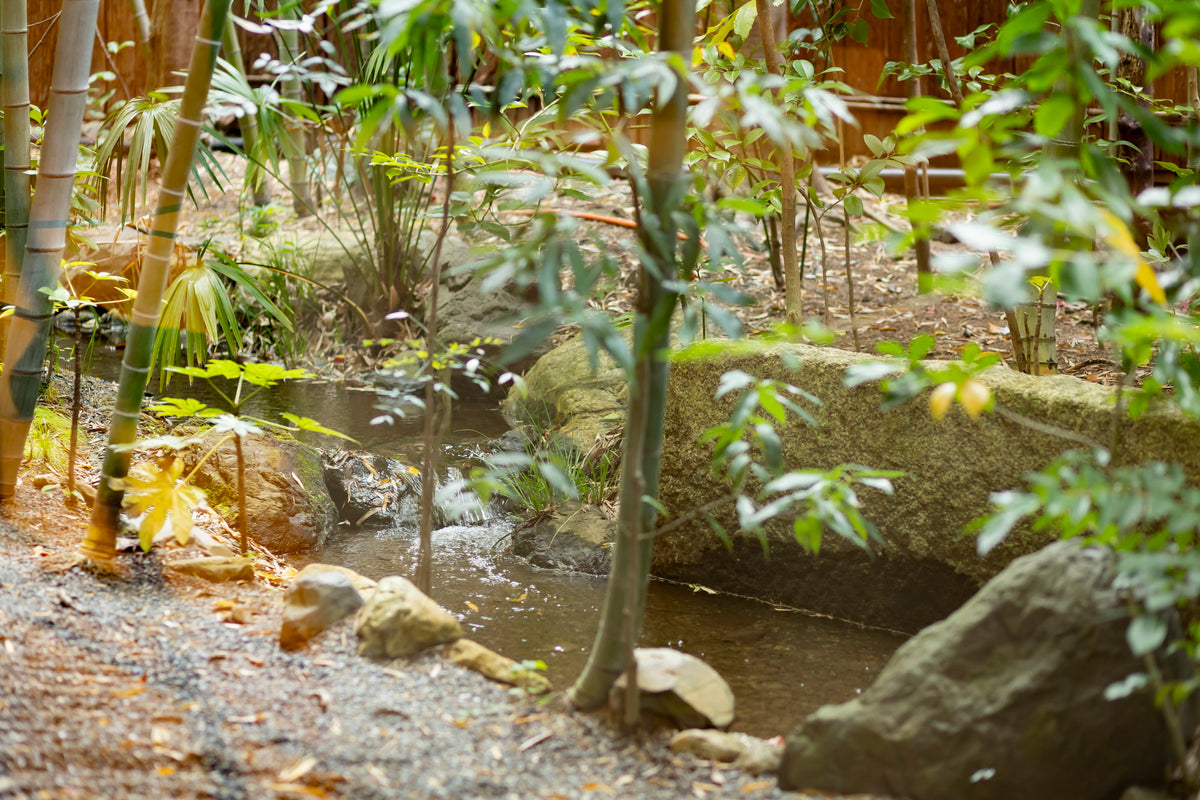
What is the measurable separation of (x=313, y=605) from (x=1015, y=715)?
1426 mm

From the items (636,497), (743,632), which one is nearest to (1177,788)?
(636,497)

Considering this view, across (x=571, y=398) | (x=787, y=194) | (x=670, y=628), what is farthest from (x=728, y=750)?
(x=571, y=398)

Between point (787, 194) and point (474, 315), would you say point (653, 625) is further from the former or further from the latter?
point (474, 315)

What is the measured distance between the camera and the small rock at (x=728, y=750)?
1.69 meters

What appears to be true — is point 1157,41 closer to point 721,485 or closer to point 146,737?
point 721,485

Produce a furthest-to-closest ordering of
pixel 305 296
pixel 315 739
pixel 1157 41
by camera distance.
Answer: pixel 305 296, pixel 1157 41, pixel 315 739

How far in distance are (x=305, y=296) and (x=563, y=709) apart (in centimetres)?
457

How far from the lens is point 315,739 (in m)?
1.66

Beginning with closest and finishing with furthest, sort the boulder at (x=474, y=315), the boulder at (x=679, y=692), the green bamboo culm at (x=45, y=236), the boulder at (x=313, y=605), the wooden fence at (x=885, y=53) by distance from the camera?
1. the boulder at (x=679, y=692)
2. the boulder at (x=313, y=605)
3. the green bamboo culm at (x=45, y=236)
4. the boulder at (x=474, y=315)
5. the wooden fence at (x=885, y=53)

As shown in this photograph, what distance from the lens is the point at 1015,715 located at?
1568 mm

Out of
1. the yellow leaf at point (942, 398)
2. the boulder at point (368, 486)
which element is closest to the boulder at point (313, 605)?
the yellow leaf at point (942, 398)

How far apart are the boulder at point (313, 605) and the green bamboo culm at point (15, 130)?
1279mm

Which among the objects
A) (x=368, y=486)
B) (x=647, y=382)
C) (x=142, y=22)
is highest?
A: (x=142, y=22)

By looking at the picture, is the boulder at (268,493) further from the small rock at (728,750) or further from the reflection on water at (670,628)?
the small rock at (728,750)
